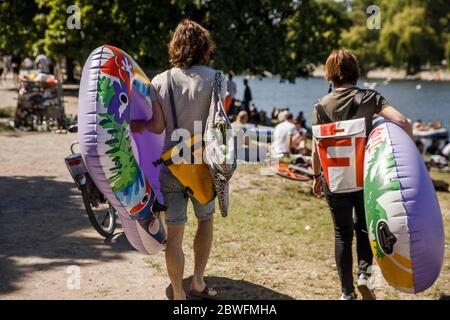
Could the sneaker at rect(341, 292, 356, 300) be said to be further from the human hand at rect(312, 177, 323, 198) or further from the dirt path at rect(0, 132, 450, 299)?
the human hand at rect(312, 177, 323, 198)

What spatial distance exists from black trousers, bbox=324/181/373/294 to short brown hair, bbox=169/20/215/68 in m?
1.32

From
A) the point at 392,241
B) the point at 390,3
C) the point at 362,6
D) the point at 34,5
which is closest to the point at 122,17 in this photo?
the point at 34,5

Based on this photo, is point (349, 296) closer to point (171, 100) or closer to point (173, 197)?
point (173, 197)

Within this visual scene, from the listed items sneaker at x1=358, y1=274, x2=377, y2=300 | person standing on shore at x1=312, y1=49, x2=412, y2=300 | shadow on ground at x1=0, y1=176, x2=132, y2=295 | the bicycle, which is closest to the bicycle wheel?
the bicycle

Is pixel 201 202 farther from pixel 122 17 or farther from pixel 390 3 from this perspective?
pixel 390 3

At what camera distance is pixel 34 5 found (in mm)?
25000

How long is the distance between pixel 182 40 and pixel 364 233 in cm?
192

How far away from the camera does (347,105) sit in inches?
157

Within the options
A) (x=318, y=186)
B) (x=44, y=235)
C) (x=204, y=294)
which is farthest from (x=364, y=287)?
(x=44, y=235)

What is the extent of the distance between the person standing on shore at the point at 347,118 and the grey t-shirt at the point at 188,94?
0.82 metres

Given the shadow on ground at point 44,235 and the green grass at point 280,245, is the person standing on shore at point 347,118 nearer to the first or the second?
the green grass at point 280,245

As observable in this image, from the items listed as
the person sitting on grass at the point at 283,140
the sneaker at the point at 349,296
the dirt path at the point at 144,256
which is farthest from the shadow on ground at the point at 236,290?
the person sitting on grass at the point at 283,140

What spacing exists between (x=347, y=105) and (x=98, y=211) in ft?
9.69
